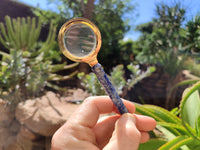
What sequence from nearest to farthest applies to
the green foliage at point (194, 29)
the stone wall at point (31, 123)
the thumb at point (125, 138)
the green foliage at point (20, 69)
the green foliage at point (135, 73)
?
1. the thumb at point (125, 138)
2. the green foliage at point (194, 29)
3. the stone wall at point (31, 123)
4. the green foliage at point (20, 69)
5. the green foliage at point (135, 73)

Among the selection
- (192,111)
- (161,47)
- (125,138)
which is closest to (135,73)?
(161,47)

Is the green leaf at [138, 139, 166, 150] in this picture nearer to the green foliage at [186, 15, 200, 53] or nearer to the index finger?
the index finger

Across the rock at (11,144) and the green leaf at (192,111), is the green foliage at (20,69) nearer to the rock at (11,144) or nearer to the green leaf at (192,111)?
the rock at (11,144)

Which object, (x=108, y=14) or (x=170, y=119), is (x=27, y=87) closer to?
(x=108, y=14)

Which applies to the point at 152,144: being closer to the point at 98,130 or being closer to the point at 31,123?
the point at 98,130

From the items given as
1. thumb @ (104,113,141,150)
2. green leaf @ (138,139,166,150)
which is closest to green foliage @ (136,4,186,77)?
green leaf @ (138,139,166,150)

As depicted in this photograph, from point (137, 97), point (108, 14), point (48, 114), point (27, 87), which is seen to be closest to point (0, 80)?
point (27, 87)

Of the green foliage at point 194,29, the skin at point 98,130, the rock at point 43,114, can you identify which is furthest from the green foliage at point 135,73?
the skin at point 98,130
